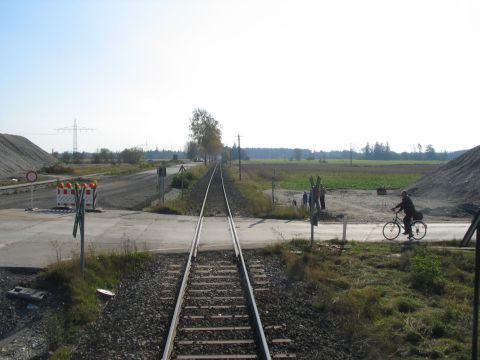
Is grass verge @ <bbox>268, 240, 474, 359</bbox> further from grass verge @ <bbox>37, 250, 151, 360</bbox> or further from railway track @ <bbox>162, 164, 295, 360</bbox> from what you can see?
grass verge @ <bbox>37, 250, 151, 360</bbox>

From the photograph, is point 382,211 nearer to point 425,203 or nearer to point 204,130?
point 425,203

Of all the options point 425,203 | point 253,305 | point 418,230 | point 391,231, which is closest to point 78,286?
point 253,305

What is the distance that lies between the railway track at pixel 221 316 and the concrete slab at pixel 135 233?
106 inches

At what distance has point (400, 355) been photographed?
22.3ft

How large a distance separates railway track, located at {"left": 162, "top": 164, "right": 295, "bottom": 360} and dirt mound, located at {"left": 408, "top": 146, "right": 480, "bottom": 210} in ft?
76.7

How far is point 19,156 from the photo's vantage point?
2682 inches

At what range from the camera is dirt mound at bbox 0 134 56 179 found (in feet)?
194

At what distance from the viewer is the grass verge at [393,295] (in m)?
7.16

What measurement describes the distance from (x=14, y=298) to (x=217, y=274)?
4.21 meters

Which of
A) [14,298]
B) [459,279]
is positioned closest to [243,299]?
[14,298]

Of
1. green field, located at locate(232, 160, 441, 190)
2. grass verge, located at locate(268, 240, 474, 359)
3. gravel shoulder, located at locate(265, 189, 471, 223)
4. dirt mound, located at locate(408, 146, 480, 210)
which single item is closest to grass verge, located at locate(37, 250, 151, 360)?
grass verge, located at locate(268, 240, 474, 359)

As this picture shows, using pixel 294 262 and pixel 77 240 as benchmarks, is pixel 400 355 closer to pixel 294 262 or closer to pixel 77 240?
pixel 294 262

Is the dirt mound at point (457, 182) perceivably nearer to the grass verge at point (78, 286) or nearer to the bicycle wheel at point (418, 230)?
the bicycle wheel at point (418, 230)

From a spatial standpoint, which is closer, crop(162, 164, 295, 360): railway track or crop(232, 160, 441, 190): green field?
crop(162, 164, 295, 360): railway track
